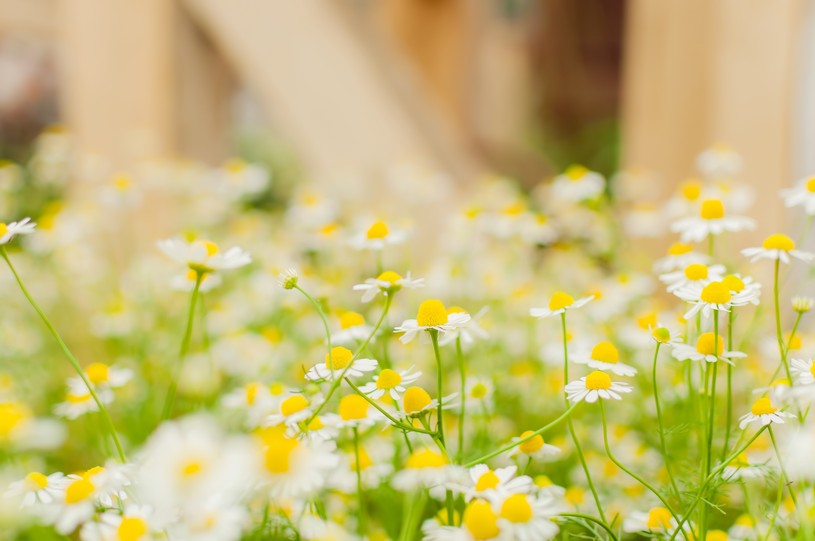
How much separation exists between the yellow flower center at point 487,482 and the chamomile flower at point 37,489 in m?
0.23

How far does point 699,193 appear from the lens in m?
0.84

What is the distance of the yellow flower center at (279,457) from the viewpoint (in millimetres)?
350

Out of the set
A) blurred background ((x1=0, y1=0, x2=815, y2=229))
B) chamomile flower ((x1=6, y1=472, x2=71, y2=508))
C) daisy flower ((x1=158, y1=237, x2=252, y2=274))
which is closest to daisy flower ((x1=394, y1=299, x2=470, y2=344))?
daisy flower ((x1=158, y1=237, x2=252, y2=274))

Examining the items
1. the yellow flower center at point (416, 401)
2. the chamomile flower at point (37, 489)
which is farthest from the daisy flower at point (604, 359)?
the chamomile flower at point (37, 489)

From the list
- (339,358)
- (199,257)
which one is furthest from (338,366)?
(199,257)

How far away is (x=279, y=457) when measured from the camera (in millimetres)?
352

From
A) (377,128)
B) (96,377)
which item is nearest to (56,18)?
(377,128)

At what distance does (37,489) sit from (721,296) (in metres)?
0.40

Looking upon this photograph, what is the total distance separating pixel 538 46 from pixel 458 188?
5.29 feet

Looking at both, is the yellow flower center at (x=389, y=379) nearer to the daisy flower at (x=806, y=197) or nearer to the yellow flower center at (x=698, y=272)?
the yellow flower center at (x=698, y=272)

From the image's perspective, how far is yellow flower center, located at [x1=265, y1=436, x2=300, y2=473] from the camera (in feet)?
1.15

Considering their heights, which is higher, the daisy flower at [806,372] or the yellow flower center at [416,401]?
the daisy flower at [806,372]

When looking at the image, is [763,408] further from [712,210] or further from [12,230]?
[12,230]

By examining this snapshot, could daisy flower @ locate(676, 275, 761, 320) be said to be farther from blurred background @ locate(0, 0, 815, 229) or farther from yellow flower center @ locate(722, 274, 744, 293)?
blurred background @ locate(0, 0, 815, 229)
